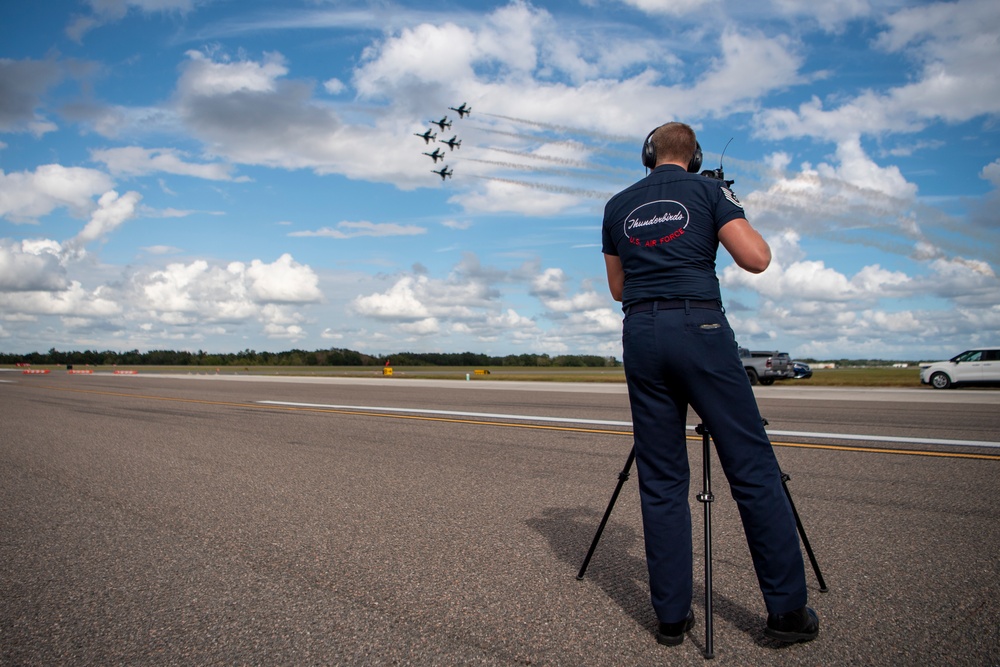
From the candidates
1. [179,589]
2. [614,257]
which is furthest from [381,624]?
[614,257]

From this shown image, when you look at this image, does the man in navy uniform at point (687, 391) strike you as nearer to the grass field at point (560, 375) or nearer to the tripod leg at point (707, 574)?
the tripod leg at point (707, 574)

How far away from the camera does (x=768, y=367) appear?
1117 inches

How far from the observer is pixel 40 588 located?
3.51m

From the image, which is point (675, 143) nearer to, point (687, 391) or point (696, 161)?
point (696, 161)

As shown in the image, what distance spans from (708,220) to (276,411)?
12839 mm

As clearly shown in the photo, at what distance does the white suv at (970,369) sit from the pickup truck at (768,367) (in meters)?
5.40

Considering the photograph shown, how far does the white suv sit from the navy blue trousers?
26534 millimetres

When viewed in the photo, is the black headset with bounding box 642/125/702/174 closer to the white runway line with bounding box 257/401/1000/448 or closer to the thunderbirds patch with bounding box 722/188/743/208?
the thunderbirds patch with bounding box 722/188/743/208

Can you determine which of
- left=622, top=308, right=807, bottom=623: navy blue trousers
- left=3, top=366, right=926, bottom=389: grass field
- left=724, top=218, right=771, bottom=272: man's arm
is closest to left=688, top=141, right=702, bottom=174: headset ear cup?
left=724, top=218, right=771, bottom=272: man's arm

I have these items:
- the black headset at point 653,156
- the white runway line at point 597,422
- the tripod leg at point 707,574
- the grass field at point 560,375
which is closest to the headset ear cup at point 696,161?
the black headset at point 653,156

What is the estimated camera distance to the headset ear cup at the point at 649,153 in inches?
122

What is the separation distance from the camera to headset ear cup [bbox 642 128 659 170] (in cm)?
311

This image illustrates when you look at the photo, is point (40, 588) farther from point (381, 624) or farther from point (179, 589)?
point (381, 624)

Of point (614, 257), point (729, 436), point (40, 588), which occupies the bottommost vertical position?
point (40, 588)
